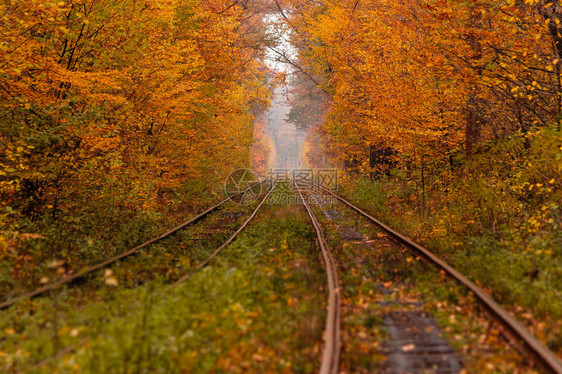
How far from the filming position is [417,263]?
26.8 feet

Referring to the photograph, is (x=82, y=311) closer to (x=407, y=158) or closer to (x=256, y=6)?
(x=407, y=158)

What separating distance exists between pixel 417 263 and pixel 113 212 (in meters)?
8.27

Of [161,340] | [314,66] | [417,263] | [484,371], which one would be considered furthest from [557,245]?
[314,66]

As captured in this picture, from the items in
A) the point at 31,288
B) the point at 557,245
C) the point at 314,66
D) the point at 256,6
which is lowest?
the point at 31,288

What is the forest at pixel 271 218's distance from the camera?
Result: 4949 mm

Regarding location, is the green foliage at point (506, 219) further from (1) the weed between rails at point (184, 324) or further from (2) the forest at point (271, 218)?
(1) the weed between rails at point (184, 324)

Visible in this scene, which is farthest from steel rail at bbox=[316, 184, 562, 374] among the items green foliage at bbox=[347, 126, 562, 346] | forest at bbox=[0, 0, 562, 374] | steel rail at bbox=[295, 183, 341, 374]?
steel rail at bbox=[295, 183, 341, 374]

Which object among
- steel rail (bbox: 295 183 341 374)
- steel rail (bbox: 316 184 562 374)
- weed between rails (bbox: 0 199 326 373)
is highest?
steel rail (bbox: 316 184 562 374)

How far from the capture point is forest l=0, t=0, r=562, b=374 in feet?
16.2

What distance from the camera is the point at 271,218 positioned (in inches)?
575

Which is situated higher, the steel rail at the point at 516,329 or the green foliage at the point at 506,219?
the green foliage at the point at 506,219

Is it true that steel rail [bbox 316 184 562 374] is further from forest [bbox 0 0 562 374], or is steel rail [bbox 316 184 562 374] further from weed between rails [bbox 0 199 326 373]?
weed between rails [bbox 0 199 326 373]

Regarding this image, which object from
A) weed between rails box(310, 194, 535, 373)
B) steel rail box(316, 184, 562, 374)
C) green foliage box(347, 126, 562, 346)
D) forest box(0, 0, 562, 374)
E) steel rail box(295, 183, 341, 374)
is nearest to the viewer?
steel rail box(316, 184, 562, 374)

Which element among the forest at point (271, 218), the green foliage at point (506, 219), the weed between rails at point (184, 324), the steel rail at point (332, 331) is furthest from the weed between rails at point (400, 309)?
the green foliage at point (506, 219)
